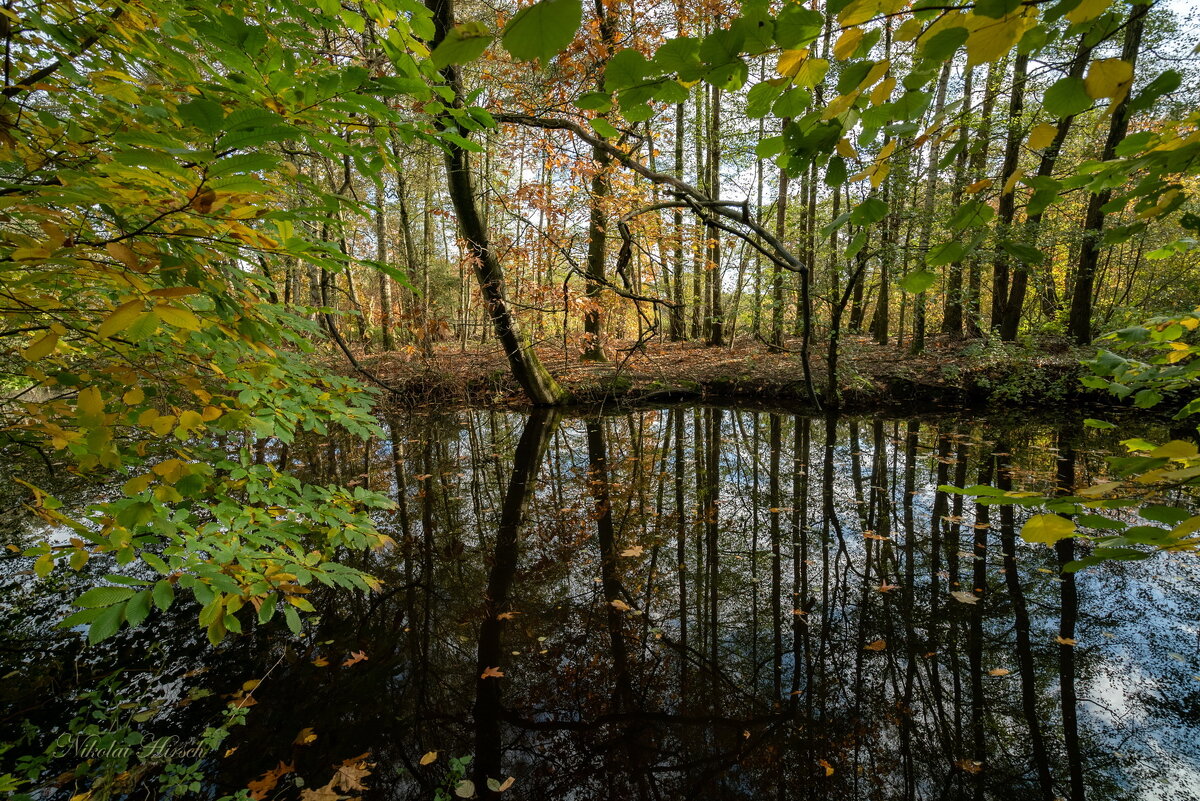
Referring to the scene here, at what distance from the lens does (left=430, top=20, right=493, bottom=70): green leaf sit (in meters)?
0.68

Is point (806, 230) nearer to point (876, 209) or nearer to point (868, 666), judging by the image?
point (868, 666)

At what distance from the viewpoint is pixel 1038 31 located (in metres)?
0.95

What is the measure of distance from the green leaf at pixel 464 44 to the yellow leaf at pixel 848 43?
A: 61cm

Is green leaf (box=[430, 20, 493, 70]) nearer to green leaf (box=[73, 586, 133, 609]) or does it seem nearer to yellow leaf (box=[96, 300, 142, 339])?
yellow leaf (box=[96, 300, 142, 339])

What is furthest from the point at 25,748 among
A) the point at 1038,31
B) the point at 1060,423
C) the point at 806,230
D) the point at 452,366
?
the point at 806,230

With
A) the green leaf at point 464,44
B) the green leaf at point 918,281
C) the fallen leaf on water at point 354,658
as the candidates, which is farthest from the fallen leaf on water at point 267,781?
the green leaf at point 918,281

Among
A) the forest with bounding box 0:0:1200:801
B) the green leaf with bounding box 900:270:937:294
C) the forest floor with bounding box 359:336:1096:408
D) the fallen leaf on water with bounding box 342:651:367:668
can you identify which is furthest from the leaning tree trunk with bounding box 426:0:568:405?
the green leaf with bounding box 900:270:937:294

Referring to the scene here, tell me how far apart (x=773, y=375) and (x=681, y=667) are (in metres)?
8.81

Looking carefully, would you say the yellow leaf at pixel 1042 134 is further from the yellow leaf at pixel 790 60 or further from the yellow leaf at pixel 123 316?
the yellow leaf at pixel 123 316

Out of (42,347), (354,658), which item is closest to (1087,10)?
(42,347)

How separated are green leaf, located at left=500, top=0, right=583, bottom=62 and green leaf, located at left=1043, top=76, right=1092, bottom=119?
91cm

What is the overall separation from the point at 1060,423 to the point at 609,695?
930cm

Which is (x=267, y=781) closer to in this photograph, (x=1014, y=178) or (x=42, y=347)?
(x=42, y=347)

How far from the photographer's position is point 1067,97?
0.93 metres
